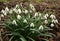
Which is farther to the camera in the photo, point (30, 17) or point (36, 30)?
point (30, 17)

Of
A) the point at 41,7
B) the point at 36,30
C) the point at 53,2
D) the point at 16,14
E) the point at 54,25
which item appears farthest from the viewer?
the point at 53,2

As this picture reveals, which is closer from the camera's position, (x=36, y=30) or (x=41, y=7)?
(x=36, y=30)

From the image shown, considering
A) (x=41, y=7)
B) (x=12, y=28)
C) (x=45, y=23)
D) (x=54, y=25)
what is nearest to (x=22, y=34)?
(x=12, y=28)

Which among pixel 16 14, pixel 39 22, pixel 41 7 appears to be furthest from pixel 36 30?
pixel 41 7

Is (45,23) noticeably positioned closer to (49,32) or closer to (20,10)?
(49,32)

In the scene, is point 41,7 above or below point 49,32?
above

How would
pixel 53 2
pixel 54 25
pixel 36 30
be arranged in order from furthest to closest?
pixel 53 2, pixel 54 25, pixel 36 30

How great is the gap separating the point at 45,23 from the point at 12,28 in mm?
829

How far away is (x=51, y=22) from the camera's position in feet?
18.5

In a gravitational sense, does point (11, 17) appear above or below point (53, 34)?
above

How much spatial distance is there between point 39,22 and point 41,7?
1.50 metres

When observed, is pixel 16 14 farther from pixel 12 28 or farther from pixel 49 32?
pixel 49 32

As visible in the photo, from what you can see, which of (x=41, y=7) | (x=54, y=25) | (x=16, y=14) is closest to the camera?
(x=16, y=14)

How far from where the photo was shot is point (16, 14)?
5.43m
